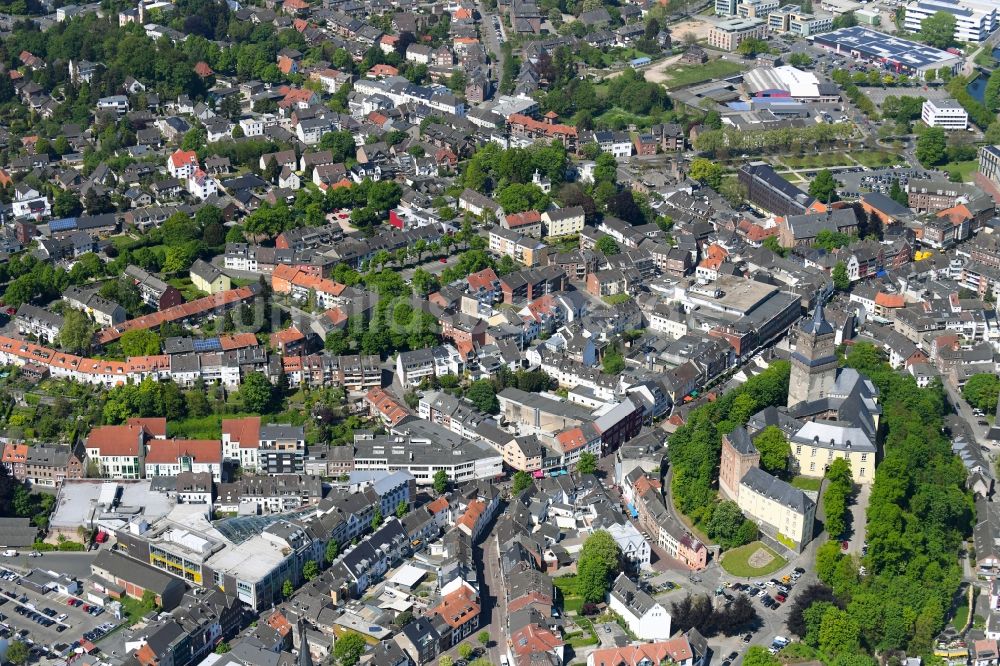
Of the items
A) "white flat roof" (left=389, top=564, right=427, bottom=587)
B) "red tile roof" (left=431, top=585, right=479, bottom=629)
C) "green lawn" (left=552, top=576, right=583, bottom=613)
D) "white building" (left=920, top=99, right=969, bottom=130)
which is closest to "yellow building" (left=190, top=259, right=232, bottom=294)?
"white flat roof" (left=389, top=564, right=427, bottom=587)

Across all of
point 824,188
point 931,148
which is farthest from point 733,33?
point 824,188

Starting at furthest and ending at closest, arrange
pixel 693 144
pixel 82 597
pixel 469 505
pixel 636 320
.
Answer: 1. pixel 693 144
2. pixel 636 320
3. pixel 469 505
4. pixel 82 597

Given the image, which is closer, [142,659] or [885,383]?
[142,659]

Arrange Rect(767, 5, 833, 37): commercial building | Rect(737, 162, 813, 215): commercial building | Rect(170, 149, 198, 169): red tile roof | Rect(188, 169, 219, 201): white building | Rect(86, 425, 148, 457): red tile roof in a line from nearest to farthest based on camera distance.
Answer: Rect(86, 425, 148, 457): red tile roof → Rect(737, 162, 813, 215): commercial building → Rect(188, 169, 219, 201): white building → Rect(170, 149, 198, 169): red tile roof → Rect(767, 5, 833, 37): commercial building

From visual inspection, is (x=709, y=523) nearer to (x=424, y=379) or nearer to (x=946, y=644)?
(x=946, y=644)

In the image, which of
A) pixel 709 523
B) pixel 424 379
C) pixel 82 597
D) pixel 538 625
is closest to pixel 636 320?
pixel 424 379

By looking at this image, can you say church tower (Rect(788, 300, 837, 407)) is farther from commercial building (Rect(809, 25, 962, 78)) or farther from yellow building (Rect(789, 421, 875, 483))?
commercial building (Rect(809, 25, 962, 78))
